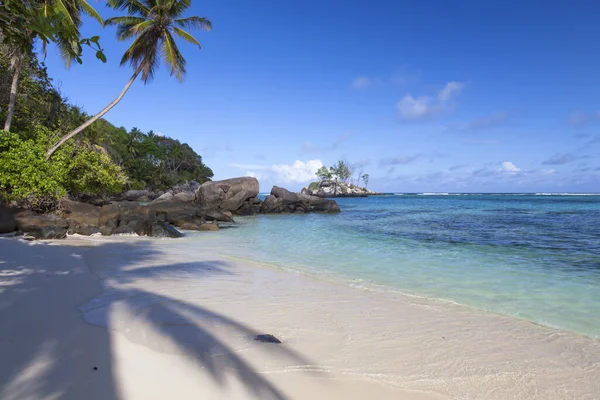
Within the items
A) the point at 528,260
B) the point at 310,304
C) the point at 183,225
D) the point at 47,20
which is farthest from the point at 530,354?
the point at 183,225

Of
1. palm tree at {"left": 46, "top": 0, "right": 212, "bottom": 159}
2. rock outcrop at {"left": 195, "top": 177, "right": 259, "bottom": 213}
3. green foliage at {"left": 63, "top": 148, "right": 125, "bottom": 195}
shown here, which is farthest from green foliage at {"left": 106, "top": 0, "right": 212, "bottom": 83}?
rock outcrop at {"left": 195, "top": 177, "right": 259, "bottom": 213}

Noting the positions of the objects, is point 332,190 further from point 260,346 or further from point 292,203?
point 260,346

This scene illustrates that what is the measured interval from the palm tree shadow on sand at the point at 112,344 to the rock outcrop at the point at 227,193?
2498 centimetres

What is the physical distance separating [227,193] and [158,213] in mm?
12312

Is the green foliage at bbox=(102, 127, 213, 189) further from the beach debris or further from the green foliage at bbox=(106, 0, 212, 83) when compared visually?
the beach debris

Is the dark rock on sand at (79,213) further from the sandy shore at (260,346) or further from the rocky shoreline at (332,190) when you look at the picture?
the rocky shoreline at (332,190)

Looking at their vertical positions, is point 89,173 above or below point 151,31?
below

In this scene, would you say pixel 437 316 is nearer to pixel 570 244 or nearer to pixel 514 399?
pixel 514 399

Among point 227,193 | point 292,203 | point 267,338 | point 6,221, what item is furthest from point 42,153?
point 292,203

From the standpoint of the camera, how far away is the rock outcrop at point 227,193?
3125 centimetres

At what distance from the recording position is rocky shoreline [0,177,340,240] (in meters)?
12.0

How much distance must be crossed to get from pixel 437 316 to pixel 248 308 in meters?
2.67

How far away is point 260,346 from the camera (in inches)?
136

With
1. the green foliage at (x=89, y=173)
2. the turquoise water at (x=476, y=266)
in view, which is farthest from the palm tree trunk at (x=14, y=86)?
the turquoise water at (x=476, y=266)
